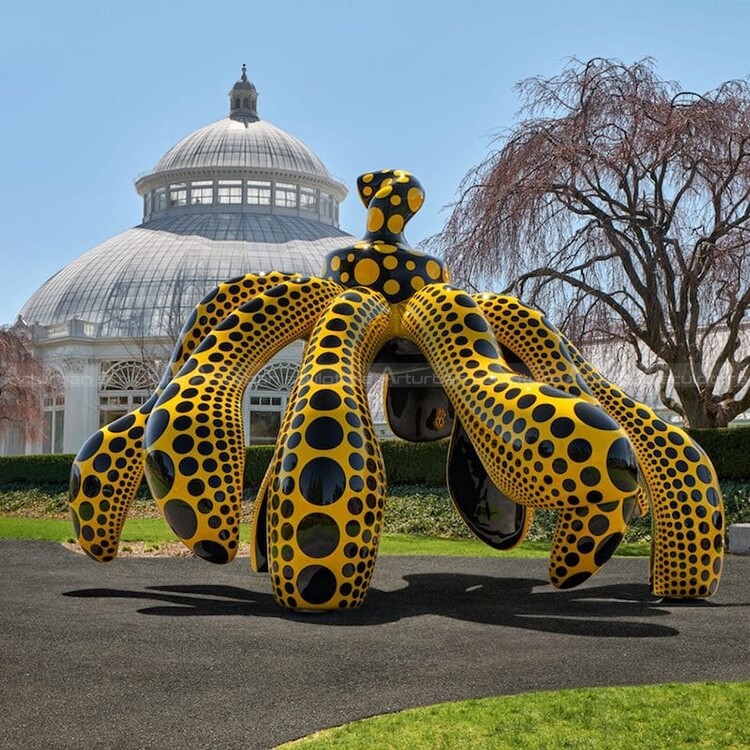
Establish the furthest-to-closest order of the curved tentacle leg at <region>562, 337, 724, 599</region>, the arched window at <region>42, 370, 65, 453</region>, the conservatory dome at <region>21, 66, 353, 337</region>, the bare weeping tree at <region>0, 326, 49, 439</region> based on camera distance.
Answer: the conservatory dome at <region>21, 66, 353, 337</region>
the arched window at <region>42, 370, 65, 453</region>
the bare weeping tree at <region>0, 326, 49, 439</region>
the curved tentacle leg at <region>562, 337, 724, 599</region>

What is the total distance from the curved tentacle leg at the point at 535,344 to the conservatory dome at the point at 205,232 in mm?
26614

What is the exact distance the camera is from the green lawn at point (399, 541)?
49.4ft

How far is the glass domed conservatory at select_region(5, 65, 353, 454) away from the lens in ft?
136

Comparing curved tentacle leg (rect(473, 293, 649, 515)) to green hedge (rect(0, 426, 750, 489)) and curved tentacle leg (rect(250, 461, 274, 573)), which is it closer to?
curved tentacle leg (rect(250, 461, 274, 573))

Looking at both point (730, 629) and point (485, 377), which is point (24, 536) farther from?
point (730, 629)

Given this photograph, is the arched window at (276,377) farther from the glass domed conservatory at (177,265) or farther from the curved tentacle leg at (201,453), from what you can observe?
the curved tentacle leg at (201,453)

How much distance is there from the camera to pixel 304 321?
977 cm

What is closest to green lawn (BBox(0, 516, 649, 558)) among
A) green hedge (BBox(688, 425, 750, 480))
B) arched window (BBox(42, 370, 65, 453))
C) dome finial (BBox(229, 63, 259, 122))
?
green hedge (BBox(688, 425, 750, 480))

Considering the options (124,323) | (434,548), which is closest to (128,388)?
(124,323)

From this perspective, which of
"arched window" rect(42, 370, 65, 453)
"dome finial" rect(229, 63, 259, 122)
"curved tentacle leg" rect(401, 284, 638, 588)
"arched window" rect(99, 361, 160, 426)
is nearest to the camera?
"curved tentacle leg" rect(401, 284, 638, 588)

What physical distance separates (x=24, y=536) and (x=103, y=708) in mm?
12336

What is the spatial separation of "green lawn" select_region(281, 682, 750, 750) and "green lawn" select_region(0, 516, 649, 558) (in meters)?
8.63

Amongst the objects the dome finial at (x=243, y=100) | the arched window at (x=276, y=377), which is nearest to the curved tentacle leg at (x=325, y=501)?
the arched window at (x=276, y=377)

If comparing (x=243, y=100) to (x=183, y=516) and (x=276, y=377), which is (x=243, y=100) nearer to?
(x=276, y=377)
